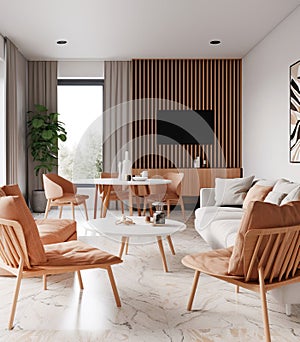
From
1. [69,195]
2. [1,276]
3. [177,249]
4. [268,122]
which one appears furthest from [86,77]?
[1,276]

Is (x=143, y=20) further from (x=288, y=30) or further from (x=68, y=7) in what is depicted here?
(x=288, y=30)

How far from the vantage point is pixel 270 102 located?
627cm

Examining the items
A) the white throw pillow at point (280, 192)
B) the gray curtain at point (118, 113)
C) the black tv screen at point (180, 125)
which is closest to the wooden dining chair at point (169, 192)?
the black tv screen at point (180, 125)

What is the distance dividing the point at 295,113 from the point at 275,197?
1.39m

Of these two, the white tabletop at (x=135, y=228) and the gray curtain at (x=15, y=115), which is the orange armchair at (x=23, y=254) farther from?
the gray curtain at (x=15, y=115)

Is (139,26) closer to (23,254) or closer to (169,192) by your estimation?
(169,192)

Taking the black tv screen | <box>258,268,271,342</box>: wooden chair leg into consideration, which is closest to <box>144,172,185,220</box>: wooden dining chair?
the black tv screen

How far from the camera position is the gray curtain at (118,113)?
8.22 metres

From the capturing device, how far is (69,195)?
661 cm

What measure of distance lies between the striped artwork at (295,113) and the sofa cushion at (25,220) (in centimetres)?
333

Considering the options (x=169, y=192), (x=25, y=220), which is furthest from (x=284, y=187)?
(x=169, y=192)

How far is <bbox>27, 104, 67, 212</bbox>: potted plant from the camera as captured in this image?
7816 millimetres

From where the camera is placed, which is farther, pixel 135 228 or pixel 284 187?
pixel 284 187

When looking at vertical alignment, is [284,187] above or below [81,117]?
below
